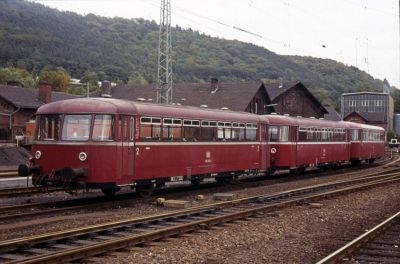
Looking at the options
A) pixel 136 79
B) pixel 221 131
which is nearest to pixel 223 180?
pixel 221 131

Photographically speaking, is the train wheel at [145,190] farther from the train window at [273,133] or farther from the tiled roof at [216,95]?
the tiled roof at [216,95]

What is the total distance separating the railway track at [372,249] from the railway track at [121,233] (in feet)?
11.0

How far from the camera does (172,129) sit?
18125 mm

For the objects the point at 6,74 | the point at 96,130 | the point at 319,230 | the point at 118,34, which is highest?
the point at 118,34

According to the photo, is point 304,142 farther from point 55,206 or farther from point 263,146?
point 55,206

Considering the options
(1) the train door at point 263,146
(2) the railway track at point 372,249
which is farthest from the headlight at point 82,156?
(1) the train door at point 263,146

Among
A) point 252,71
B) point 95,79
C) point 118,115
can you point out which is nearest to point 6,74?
point 95,79

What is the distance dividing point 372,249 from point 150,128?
8602mm

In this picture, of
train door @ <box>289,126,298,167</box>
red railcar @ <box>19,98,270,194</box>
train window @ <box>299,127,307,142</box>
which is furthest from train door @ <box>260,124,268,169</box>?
red railcar @ <box>19,98,270,194</box>

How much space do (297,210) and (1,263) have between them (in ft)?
→ 30.5

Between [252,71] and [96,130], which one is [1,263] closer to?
[96,130]

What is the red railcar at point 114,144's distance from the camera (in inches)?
595

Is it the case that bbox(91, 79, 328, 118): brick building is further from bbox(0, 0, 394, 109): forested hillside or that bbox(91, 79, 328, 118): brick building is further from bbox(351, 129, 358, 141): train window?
bbox(0, 0, 394, 109): forested hillside

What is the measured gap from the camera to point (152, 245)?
10.1 metres
